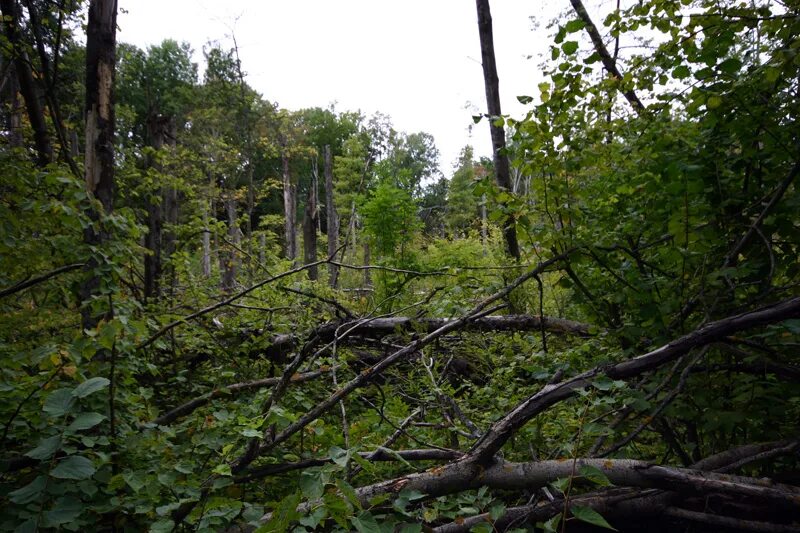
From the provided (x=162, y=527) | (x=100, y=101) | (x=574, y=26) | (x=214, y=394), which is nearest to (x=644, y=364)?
(x=574, y=26)

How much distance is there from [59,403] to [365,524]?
106 centimetres

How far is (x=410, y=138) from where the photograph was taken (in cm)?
4659

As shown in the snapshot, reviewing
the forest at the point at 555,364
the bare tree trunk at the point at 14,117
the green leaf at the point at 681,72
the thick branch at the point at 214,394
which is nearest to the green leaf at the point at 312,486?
the forest at the point at 555,364

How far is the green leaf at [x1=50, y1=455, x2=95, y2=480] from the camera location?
1350 mm

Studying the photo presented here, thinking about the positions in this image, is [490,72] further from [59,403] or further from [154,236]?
[59,403]

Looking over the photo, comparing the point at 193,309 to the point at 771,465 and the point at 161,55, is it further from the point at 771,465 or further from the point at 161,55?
the point at 161,55

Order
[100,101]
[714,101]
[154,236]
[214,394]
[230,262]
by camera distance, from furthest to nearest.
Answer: [154,236]
[230,262]
[100,101]
[214,394]
[714,101]

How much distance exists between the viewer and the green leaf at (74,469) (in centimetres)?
135

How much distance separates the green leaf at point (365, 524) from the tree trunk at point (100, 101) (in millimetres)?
2637

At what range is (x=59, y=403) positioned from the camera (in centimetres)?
145

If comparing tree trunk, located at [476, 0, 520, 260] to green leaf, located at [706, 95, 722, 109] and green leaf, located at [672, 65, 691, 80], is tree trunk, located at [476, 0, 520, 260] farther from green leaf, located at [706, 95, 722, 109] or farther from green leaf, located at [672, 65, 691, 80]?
green leaf, located at [706, 95, 722, 109]

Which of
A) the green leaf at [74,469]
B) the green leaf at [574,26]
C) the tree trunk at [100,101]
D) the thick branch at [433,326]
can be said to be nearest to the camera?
the green leaf at [74,469]

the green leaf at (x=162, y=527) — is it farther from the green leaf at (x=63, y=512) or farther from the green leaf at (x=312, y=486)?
the green leaf at (x=312, y=486)

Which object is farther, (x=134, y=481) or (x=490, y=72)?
(x=490, y=72)
